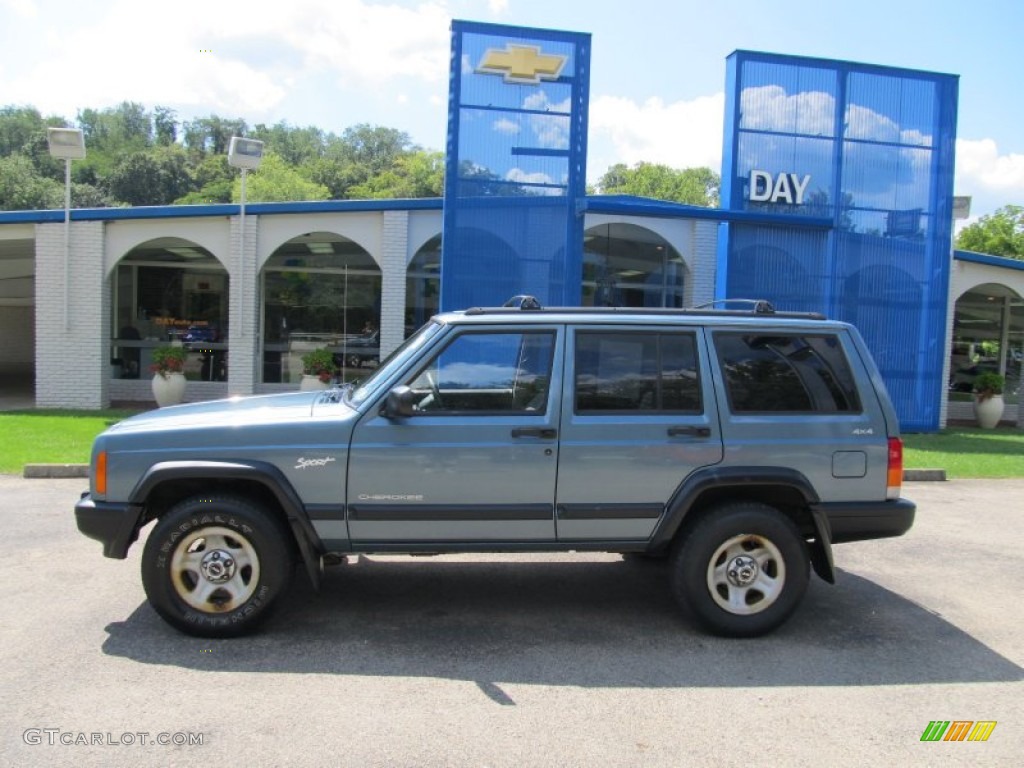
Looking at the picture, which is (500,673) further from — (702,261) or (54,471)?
(702,261)

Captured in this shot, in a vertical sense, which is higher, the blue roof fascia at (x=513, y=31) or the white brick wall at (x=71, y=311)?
the blue roof fascia at (x=513, y=31)

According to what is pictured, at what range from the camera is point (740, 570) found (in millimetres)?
4723

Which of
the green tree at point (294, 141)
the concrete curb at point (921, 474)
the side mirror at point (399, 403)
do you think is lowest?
the concrete curb at point (921, 474)

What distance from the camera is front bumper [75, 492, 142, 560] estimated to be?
4.46 meters

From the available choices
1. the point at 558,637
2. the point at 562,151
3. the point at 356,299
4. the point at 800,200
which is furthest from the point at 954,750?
the point at 356,299

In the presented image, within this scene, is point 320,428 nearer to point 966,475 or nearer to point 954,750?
point 954,750

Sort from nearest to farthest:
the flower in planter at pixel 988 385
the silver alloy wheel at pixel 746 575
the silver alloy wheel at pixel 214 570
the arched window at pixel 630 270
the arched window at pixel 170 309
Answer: the silver alloy wheel at pixel 214 570, the silver alloy wheel at pixel 746 575, the arched window at pixel 170 309, the arched window at pixel 630 270, the flower in planter at pixel 988 385

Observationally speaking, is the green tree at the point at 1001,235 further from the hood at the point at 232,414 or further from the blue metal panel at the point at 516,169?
the hood at the point at 232,414

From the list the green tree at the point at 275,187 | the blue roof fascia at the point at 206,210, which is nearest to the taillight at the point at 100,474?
the blue roof fascia at the point at 206,210

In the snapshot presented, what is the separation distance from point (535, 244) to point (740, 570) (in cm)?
800

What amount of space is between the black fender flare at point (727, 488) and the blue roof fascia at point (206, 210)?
10.8 m

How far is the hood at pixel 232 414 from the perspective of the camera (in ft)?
15.0

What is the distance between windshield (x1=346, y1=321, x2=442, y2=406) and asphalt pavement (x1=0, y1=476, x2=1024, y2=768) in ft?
4.49

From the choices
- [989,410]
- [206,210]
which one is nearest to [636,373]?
[206,210]
